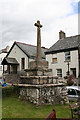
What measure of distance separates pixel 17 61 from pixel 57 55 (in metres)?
8.81

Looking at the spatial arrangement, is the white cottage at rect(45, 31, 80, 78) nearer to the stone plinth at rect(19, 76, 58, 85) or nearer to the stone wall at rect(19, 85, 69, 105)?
the stone wall at rect(19, 85, 69, 105)

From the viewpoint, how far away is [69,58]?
2220cm

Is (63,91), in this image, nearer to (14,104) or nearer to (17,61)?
(14,104)

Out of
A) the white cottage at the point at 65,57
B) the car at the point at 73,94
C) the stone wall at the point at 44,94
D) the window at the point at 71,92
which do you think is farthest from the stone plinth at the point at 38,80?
the white cottage at the point at 65,57

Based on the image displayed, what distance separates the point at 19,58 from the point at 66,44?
9701 millimetres

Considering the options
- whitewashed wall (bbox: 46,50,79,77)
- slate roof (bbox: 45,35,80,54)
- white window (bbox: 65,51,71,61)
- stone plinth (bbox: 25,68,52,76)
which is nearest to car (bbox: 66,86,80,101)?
stone plinth (bbox: 25,68,52,76)

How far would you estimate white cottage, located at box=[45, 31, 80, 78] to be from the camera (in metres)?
21.3

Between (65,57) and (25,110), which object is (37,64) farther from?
(65,57)

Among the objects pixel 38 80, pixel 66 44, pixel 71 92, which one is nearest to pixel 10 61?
pixel 66 44

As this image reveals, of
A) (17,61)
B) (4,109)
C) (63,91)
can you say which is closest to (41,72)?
(63,91)

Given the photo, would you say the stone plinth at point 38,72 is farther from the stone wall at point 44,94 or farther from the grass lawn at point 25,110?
the grass lawn at point 25,110

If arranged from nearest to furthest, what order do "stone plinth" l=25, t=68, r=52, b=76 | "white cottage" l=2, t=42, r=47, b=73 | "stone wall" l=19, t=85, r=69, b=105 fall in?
"stone wall" l=19, t=85, r=69, b=105 < "stone plinth" l=25, t=68, r=52, b=76 < "white cottage" l=2, t=42, r=47, b=73

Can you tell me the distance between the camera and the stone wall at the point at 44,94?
813cm

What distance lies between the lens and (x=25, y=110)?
7461mm
